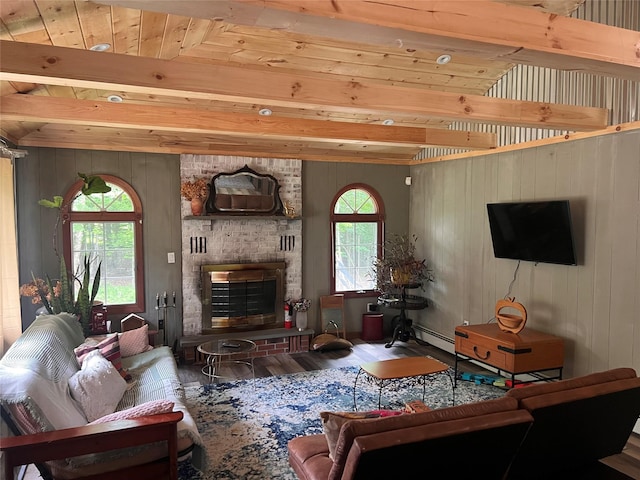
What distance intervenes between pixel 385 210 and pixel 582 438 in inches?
183

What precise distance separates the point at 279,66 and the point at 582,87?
9.50 feet

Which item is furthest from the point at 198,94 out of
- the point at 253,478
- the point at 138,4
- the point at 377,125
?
the point at 253,478

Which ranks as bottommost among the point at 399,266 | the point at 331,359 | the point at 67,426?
the point at 331,359

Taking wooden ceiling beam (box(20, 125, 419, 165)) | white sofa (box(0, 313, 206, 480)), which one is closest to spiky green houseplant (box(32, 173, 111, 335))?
wooden ceiling beam (box(20, 125, 419, 165))

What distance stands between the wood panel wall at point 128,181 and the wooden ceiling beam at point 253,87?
2.78 metres

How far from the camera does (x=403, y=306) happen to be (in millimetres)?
6289

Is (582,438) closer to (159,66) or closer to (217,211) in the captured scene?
(159,66)

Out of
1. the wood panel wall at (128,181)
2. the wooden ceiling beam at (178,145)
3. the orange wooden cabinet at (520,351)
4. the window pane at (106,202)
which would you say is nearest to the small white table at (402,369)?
the orange wooden cabinet at (520,351)

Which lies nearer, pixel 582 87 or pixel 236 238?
pixel 582 87

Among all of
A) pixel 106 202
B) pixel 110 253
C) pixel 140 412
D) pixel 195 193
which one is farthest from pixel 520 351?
pixel 106 202

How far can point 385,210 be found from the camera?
6973mm

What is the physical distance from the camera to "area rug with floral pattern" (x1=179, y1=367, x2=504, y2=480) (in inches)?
131

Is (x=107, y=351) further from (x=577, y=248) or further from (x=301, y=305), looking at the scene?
(x=577, y=248)

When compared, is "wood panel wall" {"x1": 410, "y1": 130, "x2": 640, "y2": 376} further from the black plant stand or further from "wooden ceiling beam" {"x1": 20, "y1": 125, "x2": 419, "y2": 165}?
"wooden ceiling beam" {"x1": 20, "y1": 125, "x2": 419, "y2": 165}
